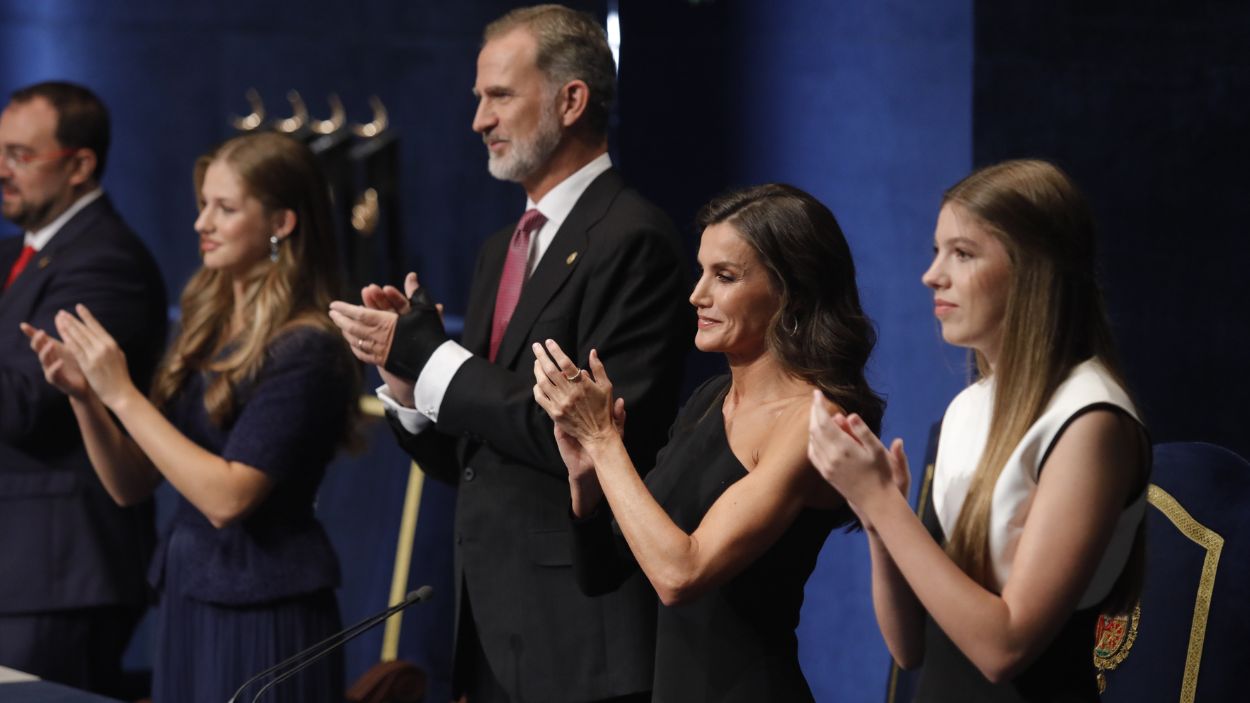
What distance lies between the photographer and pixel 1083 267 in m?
1.81

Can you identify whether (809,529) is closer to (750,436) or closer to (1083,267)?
(750,436)

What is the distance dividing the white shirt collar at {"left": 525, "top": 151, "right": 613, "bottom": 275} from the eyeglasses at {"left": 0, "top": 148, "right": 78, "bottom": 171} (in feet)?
4.46

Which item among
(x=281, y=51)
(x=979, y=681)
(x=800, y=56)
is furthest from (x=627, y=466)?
(x=281, y=51)

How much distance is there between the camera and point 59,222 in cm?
358

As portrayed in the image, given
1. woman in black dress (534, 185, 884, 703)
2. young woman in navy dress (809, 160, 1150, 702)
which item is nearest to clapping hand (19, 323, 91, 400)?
woman in black dress (534, 185, 884, 703)

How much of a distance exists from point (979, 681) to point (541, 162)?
4.25 feet

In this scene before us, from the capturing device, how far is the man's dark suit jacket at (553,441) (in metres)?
2.51

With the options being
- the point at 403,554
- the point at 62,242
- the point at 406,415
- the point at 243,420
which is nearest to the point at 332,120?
the point at 62,242

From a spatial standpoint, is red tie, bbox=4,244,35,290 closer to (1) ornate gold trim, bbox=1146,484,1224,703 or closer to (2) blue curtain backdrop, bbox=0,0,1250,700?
(2) blue curtain backdrop, bbox=0,0,1250,700

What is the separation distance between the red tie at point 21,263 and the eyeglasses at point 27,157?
0.57ft

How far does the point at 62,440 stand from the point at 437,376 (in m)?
1.15

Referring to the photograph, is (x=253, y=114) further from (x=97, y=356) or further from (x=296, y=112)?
(x=97, y=356)

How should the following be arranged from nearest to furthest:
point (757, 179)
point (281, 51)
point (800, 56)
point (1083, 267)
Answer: point (1083, 267) → point (800, 56) → point (757, 179) → point (281, 51)

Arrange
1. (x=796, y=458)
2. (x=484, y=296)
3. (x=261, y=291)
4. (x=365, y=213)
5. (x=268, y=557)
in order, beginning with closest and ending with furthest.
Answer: (x=796, y=458)
(x=484, y=296)
(x=268, y=557)
(x=261, y=291)
(x=365, y=213)
